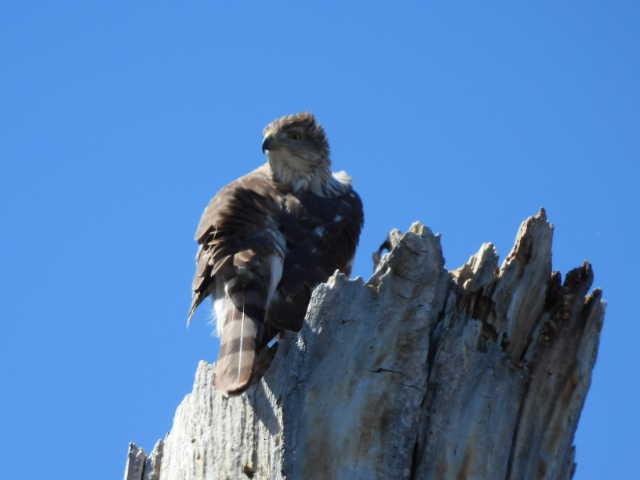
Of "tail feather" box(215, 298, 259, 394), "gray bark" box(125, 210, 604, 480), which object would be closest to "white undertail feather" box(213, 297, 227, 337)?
"tail feather" box(215, 298, 259, 394)

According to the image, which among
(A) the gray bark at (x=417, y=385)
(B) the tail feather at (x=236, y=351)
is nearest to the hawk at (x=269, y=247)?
(B) the tail feather at (x=236, y=351)

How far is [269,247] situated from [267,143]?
5.94 feet

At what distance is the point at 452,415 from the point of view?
15.9ft

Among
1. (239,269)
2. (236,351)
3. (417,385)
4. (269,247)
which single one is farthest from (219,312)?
(417,385)

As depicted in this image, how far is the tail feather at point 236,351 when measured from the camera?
480 centimetres

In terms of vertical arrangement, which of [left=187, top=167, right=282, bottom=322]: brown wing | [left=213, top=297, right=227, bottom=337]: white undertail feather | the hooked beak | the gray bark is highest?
the hooked beak

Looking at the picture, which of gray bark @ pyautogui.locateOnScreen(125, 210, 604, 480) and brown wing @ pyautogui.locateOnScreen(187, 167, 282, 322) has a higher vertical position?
brown wing @ pyautogui.locateOnScreen(187, 167, 282, 322)

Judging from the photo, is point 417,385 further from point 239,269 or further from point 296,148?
point 296,148

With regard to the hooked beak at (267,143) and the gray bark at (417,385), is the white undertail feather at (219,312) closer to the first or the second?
the gray bark at (417,385)

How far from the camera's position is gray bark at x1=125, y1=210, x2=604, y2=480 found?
15.5 ft

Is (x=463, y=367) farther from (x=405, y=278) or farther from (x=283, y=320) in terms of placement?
(x=283, y=320)

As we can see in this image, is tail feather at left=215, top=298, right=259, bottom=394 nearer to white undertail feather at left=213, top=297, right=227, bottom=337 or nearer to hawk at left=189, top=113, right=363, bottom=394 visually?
hawk at left=189, top=113, right=363, bottom=394

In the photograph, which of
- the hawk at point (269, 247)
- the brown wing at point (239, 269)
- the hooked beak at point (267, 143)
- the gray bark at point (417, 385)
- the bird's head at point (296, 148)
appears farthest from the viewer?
the hooked beak at point (267, 143)

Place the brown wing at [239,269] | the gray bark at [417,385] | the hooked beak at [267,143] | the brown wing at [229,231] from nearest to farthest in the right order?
the gray bark at [417,385] < the brown wing at [239,269] < the brown wing at [229,231] < the hooked beak at [267,143]
